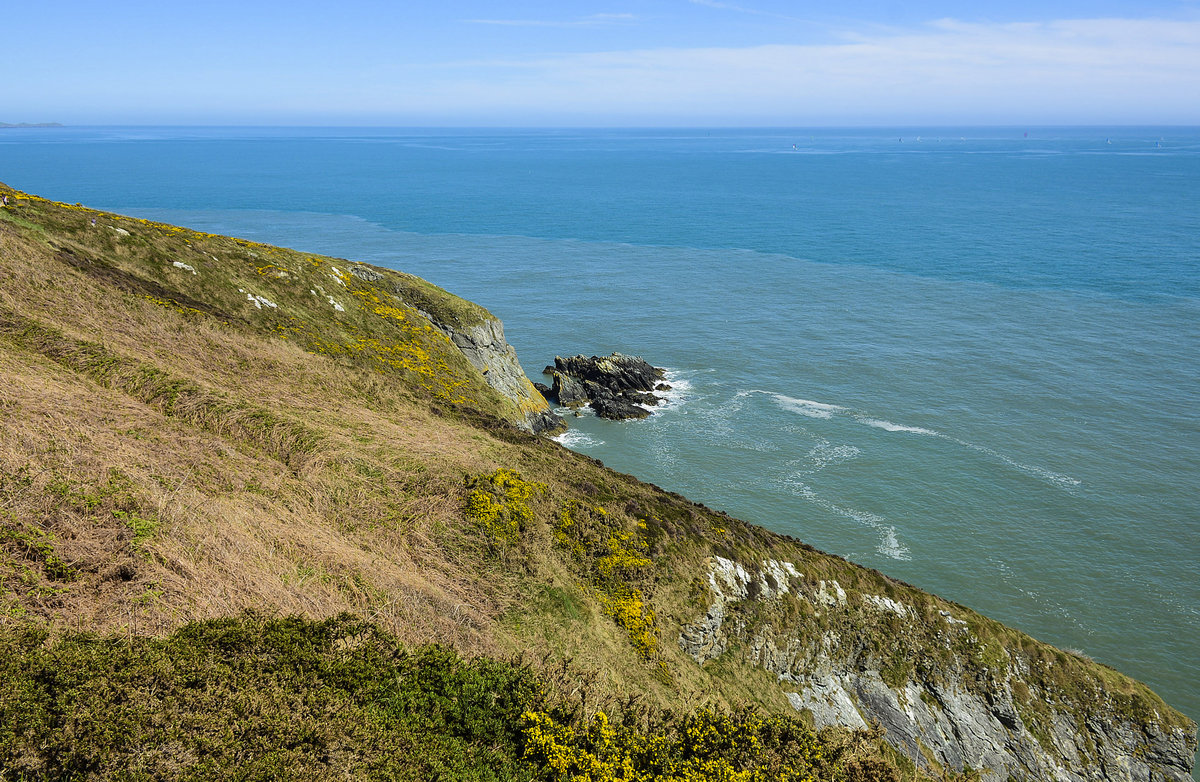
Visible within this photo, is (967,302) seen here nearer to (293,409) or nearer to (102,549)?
(293,409)

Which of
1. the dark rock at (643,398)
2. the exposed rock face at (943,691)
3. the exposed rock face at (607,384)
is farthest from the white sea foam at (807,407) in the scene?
the exposed rock face at (943,691)

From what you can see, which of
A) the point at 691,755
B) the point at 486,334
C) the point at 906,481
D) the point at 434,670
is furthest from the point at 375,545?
the point at 906,481

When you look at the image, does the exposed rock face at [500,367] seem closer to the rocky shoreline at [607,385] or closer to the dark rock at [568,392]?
the dark rock at [568,392]

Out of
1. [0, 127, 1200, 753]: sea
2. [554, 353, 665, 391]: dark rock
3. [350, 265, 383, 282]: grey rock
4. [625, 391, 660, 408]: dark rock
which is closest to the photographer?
[0, 127, 1200, 753]: sea

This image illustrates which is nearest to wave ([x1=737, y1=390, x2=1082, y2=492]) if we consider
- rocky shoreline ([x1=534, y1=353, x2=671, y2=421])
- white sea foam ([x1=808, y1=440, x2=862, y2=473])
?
white sea foam ([x1=808, y1=440, x2=862, y2=473])

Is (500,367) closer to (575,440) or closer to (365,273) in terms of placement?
(575,440)

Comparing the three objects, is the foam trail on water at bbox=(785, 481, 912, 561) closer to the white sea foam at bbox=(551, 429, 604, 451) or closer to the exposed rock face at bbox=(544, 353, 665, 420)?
the white sea foam at bbox=(551, 429, 604, 451)

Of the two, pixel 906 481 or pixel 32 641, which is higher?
pixel 32 641
